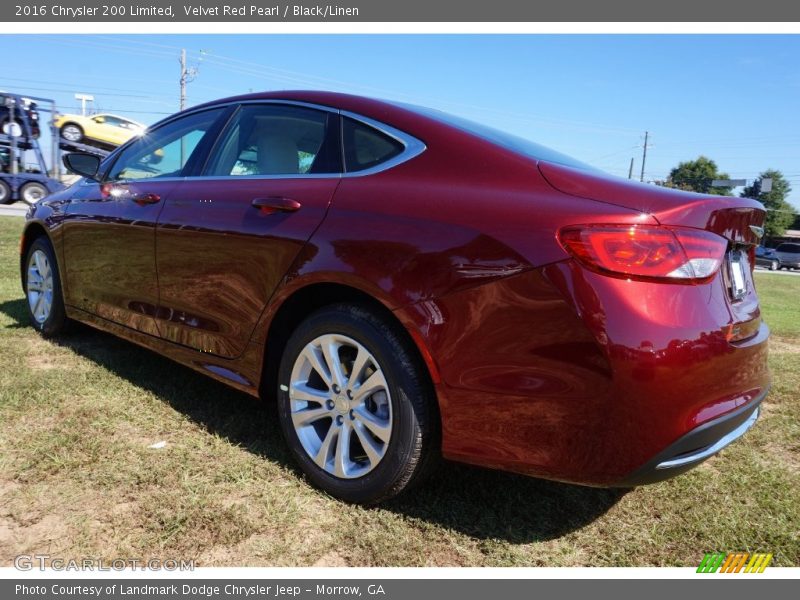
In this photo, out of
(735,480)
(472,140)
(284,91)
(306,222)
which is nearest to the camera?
(472,140)

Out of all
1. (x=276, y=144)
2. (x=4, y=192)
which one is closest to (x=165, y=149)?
(x=276, y=144)

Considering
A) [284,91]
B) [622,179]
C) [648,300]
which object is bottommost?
[648,300]

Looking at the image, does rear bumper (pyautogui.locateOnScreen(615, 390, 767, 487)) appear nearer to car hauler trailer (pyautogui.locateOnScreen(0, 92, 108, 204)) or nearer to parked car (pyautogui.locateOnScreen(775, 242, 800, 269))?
car hauler trailer (pyautogui.locateOnScreen(0, 92, 108, 204))

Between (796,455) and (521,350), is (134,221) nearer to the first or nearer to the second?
(521,350)

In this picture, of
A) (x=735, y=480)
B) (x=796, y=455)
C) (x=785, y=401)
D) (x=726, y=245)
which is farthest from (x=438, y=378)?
(x=785, y=401)

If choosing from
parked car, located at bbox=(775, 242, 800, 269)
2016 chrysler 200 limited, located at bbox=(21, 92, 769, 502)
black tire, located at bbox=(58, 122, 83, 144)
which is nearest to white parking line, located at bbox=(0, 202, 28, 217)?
black tire, located at bbox=(58, 122, 83, 144)

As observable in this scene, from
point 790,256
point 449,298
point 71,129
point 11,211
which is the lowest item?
point 790,256

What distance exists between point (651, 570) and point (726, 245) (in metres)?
1.11

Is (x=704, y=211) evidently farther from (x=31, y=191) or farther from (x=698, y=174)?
(x=698, y=174)

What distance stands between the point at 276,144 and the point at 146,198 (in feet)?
3.06

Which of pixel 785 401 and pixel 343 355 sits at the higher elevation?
pixel 343 355

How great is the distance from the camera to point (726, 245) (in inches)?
76.5

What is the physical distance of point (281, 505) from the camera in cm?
226

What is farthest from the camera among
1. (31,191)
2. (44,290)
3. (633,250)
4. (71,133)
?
(71,133)
